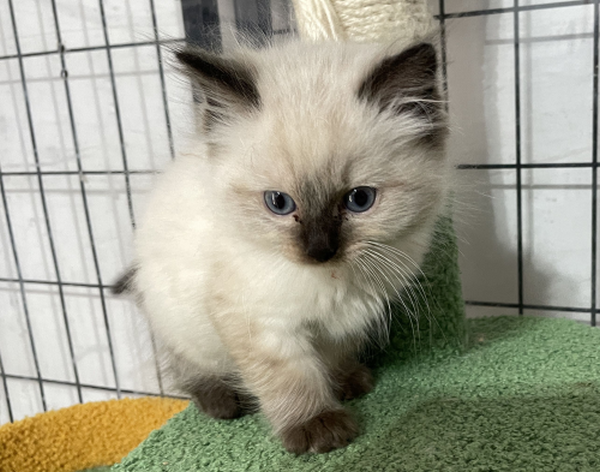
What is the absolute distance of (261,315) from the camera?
1.00m

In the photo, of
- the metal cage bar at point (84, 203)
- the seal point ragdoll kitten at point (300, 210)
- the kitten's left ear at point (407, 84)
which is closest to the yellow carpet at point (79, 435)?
the metal cage bar at point (84, 203)

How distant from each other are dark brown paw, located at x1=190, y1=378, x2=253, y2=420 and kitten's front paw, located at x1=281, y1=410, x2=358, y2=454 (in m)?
0.21

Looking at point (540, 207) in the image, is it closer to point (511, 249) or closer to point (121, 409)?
point (511, 249)

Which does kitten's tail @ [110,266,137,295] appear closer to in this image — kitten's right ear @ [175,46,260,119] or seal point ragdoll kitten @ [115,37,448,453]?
seal point ragdoll kitten @ [115,37,448,453]

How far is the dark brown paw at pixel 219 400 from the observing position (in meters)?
1.20

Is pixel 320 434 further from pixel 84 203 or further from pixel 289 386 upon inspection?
pixel 84 203

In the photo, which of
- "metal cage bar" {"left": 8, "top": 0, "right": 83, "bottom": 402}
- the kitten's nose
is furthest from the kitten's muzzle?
"metal cage bar" {"left": 8, "top": 0, "right": 83, "bottom": 402}

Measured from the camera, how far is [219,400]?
1218 millimetres

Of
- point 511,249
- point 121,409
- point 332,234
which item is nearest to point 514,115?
point 511,249

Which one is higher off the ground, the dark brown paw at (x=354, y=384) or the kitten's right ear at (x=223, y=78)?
the kitten's right ear at (x=223, y=78)

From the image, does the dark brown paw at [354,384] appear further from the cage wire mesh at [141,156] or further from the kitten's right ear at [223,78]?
the kitten's right ear at [223,78]

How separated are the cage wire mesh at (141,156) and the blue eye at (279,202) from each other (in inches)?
14.0

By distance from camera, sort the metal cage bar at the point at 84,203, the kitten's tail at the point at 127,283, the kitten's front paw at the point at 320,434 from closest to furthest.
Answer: the kitten's front paw at the point at 320,434
the kitten's tail at the point at 127,283
the metal cage bar at the point at 84,203

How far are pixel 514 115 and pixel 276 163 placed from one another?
0.98m
